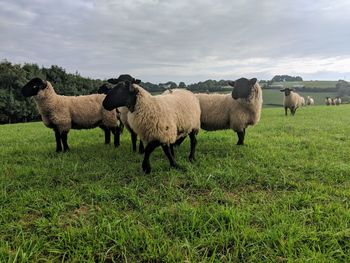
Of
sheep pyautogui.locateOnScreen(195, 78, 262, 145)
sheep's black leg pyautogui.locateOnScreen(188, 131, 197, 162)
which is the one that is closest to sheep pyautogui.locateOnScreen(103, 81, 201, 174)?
sheep's black leg pyautogui.locateOnScreen(188, 131, 197, 162)

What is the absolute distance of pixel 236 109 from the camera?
314 inches

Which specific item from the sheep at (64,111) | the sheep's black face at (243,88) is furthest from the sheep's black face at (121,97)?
the sheep's black face at (243,88)

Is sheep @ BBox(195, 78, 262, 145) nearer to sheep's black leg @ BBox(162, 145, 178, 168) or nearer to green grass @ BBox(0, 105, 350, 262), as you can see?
green grass @ BBox(0, 105, 350, 262)

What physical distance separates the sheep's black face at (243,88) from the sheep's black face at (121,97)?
336cm

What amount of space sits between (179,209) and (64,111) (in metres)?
5.21

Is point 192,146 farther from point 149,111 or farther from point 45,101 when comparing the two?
point 45,101

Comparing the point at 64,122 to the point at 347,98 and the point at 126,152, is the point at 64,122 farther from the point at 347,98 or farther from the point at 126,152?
the point at 347,98

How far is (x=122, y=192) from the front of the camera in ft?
14.4

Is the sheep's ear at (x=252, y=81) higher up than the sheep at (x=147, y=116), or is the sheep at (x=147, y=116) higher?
the sheep's ear at (x=252, y=81)

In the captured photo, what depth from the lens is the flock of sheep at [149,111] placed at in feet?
18.0

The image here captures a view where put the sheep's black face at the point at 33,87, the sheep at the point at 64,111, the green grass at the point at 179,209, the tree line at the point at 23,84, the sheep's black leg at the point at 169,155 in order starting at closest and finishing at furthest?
the green grass at the point at 179,209, the sheep's black leg at the point at 169,155, the sheep's black face at the point at 33,87, the sheep at the point at 64,111, the tree line at the point at 23,84

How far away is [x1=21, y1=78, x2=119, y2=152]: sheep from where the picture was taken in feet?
24.0

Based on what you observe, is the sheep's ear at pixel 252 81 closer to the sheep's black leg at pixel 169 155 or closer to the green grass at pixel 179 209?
the green grass at pixel 179 209

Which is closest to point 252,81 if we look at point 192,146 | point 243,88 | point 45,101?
point 243,88
